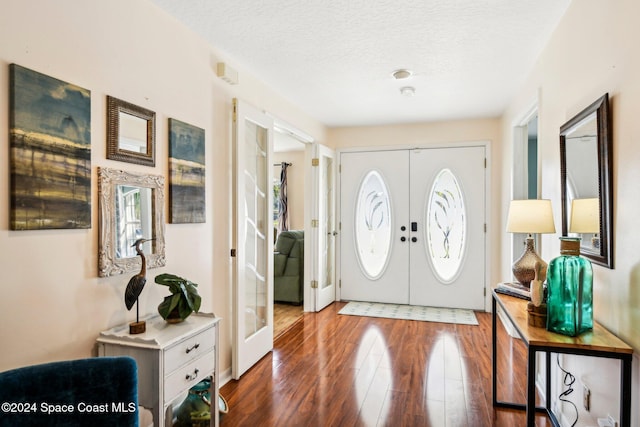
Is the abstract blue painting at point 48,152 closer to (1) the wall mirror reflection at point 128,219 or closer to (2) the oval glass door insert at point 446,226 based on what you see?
(1) the wall mirror reflection at point 128,219

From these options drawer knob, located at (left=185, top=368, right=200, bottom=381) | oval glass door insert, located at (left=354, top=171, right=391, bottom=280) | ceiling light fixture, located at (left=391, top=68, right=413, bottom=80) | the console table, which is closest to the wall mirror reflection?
drawer knob, located at (left=185, top=368, right=200, bottom=381)

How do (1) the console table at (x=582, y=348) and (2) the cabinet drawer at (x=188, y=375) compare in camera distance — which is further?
(2) the cabinet drawer at (x=188, y=375)

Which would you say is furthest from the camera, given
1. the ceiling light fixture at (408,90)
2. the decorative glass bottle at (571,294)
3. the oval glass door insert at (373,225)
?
the oval glass door insert at (373,225)

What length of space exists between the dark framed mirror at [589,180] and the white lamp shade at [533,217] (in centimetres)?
10

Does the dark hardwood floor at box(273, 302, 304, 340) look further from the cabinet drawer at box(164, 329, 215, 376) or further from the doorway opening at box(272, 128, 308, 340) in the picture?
the cabinet drawer at box(164, 329, 215, 376)

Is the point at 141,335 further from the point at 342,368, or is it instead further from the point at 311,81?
the point at 311,81

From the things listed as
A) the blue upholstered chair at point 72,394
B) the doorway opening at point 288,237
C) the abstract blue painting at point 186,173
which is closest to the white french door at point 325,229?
the doorway opening at point 288,237

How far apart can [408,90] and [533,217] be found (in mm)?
1810

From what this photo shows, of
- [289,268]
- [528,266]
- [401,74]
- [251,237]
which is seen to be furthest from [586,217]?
[289,268]

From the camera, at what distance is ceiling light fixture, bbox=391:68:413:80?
3.12 m

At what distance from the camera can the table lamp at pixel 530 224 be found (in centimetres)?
225

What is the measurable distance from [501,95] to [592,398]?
2.94m

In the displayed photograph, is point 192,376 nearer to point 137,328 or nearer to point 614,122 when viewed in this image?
point 137,328

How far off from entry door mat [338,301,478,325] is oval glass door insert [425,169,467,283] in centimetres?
43
